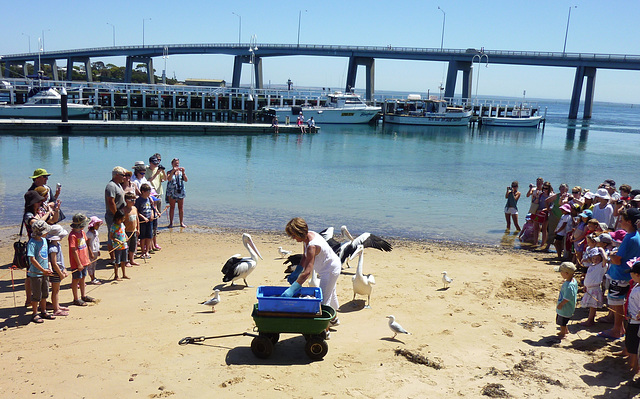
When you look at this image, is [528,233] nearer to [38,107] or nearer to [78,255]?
[78,255]

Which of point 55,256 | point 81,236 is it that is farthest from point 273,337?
point 81,236

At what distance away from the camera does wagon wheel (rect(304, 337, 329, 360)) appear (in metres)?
5.46

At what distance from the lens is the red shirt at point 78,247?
6.83 metres

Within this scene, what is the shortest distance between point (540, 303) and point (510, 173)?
21773 mm

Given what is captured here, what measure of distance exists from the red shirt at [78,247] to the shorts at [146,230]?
2261mm

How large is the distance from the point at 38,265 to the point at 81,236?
2.85 ft

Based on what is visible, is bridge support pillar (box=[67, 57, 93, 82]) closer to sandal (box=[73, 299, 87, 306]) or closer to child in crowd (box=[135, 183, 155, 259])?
child in crowd (box=[135, 183, 155, 259])

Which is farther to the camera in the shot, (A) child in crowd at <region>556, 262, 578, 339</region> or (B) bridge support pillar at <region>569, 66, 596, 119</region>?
(B) bridge support pillar at <region>569, 66, 596, 119</region>

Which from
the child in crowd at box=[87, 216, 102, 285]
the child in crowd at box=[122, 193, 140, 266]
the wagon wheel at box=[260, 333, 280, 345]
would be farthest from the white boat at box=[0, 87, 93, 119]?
the wagon wheel at box=[260, 333, 280, 345]

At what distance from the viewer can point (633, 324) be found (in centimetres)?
539

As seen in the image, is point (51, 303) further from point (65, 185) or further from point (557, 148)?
point (557, 148)

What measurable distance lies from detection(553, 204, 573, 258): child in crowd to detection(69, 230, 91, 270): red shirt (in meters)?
8.66

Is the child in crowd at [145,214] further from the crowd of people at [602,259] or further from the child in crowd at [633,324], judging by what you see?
the child in crowd at [633,324]

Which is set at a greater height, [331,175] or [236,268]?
[236,268]
